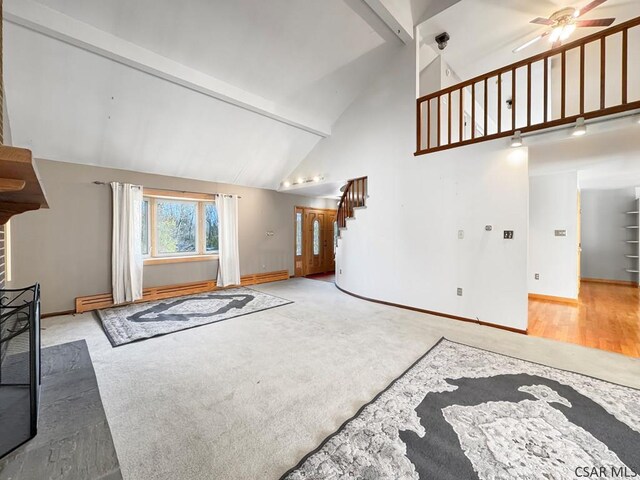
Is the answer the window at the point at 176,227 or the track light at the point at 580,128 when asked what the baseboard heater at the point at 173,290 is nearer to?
the window at the point at 176,227

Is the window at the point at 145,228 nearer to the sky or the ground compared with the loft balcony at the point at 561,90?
nearer to the ground

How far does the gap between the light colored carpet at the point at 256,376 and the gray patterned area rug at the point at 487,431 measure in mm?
195

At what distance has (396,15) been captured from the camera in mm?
3928

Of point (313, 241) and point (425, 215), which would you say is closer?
point (425, 215)

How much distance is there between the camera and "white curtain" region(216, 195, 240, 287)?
20.1ft

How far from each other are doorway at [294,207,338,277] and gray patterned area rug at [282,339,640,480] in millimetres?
5715

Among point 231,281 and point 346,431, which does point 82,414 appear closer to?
point 346,431

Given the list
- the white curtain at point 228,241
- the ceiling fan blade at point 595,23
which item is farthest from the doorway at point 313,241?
the ceiling fan blade at point 595,23

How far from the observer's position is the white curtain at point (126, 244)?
15.6ft

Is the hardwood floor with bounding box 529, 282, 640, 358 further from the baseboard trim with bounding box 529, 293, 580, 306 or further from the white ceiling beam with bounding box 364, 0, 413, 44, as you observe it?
the white ceiling beam with bounding box 364, 0, 413, 44

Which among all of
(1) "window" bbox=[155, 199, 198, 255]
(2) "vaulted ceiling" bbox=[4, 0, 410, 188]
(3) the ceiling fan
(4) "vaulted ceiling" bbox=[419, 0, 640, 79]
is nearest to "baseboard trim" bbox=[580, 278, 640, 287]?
(4) "vaulted ceiling" bbox=[419, 0, 640, 79]

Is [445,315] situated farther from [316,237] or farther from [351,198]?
[316,237]

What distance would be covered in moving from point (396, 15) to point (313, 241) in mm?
5682

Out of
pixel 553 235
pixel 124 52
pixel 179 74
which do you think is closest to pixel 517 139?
pixel 553 235
